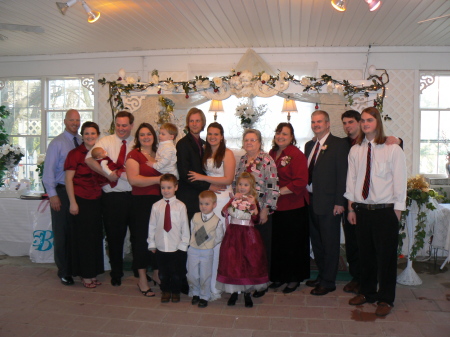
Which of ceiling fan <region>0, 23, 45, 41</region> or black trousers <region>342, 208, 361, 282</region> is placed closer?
black trousers <region>342, 208, 361, 282</region>

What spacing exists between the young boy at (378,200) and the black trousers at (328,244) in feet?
0.82

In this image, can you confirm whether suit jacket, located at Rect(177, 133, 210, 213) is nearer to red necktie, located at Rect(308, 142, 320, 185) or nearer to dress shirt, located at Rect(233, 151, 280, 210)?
dress shirt, located at Rect(233, 151, 280, 210)

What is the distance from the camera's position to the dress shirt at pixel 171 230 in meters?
3.44

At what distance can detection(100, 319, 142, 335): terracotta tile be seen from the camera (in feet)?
9.93

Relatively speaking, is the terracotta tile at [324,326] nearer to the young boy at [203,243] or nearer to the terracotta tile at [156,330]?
the young boy at [203,243]

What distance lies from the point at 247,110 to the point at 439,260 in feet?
10.3

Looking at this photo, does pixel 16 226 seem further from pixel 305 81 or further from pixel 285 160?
pixel 305 81

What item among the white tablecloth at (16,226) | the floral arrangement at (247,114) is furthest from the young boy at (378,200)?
the white tablecloth at (16,226)

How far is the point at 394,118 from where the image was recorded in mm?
6734

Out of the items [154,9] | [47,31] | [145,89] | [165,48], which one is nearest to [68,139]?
[145,89]

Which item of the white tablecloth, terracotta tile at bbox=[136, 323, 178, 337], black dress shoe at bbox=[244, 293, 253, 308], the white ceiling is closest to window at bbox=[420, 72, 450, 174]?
the white ceiling

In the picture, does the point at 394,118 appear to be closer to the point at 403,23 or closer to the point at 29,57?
the point at 403,23

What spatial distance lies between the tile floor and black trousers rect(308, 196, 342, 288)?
18 centimetres

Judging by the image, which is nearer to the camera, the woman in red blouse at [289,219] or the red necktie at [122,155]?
the woman in red blouse at [289,219]
